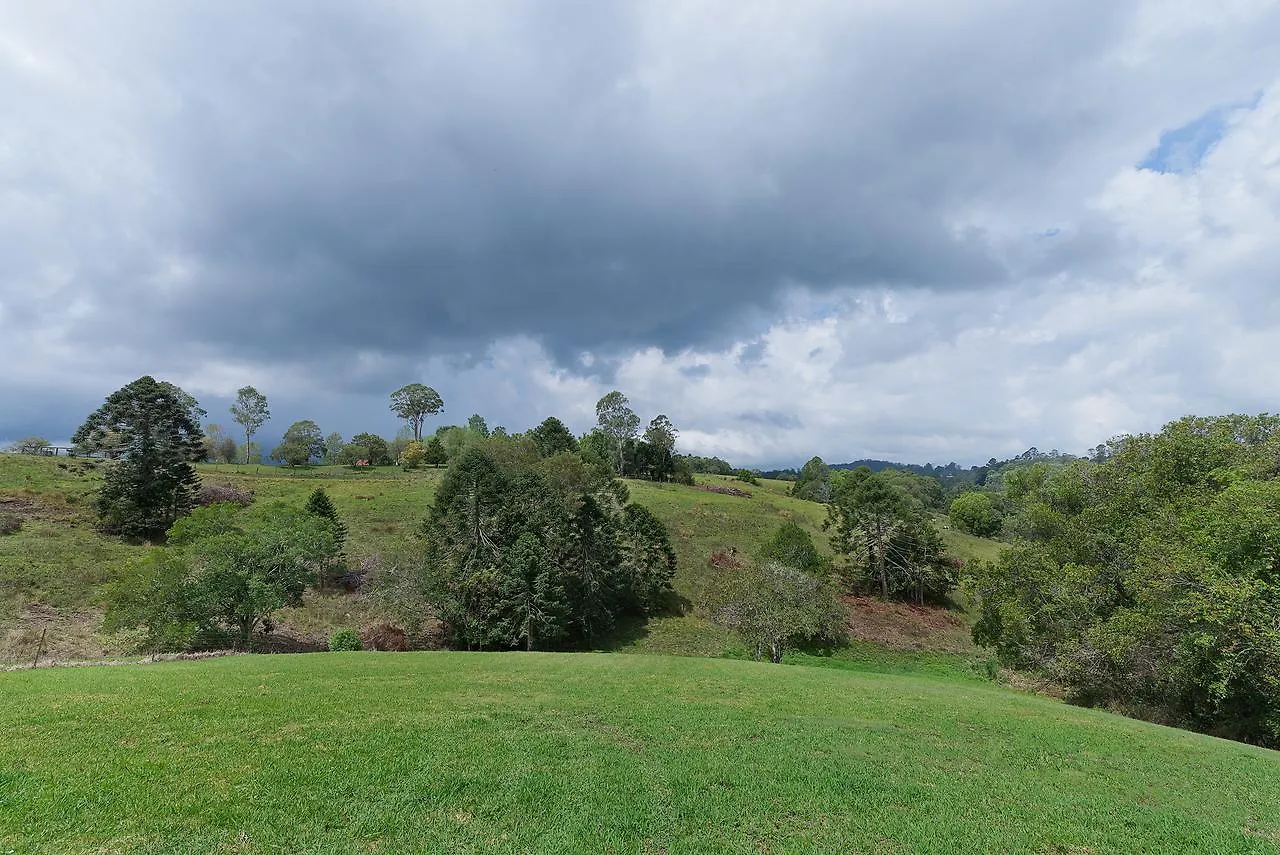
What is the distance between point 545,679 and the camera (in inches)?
714

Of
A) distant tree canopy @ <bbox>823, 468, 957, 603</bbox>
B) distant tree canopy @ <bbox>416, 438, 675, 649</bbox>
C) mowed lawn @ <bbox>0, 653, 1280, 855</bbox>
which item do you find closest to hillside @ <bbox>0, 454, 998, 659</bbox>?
distant tree canopy @ <bbox>823, 468, 957, 603</bbox>

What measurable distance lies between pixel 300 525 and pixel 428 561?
834 centimetres

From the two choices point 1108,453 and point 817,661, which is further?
point 817,661

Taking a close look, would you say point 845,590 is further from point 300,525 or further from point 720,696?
point 300,525

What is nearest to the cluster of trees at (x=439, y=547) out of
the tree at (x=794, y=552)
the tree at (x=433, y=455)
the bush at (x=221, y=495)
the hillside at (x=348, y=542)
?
the bush at (x=221, y=495)

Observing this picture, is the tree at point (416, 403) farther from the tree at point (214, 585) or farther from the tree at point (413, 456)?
the tree at point (214, 585)

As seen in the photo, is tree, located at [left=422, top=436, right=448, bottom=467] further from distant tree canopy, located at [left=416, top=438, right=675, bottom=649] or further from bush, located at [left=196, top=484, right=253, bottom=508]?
distant tree canopy, located at [left=416, top=438, right=675, bottom=649]

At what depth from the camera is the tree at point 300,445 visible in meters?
99.8

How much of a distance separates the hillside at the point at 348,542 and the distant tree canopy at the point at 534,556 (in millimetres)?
3709

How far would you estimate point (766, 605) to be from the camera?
3238 cm

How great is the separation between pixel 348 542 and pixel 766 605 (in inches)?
1476

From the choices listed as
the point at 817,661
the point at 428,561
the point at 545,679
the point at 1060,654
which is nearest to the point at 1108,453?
the point at 1060,654

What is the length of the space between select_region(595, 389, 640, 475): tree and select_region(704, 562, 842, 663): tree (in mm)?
65909

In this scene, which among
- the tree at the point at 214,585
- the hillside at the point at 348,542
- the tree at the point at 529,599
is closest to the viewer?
the tree at the point at 214,585
